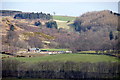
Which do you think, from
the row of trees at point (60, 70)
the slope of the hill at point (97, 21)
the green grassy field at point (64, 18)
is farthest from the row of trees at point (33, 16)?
the row of trees at point (60, 70)

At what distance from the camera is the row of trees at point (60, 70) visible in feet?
65.7

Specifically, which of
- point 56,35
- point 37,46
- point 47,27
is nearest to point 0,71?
point 37,46

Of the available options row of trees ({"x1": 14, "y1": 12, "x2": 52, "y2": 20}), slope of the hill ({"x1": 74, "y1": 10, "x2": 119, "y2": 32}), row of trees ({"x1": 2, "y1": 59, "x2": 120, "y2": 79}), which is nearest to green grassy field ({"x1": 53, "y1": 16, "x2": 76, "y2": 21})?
row of trees ({"x1": 14, "y1": 12, "x2": 52, "y2": 20})

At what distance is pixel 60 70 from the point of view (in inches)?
830

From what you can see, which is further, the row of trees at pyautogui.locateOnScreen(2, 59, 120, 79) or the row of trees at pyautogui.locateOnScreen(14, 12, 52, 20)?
the row of trees at pyautogui.locateOnScreen(14, 12, 52, 20)

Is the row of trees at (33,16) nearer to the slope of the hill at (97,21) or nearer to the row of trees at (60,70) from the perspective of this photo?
the slope of the hill at (97,21)

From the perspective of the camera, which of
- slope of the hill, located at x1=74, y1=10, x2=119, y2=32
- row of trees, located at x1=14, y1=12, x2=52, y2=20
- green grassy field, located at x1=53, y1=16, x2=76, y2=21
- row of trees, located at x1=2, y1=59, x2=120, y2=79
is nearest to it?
row of trees, located at x1=2, y1=59, x2=120, y2=79

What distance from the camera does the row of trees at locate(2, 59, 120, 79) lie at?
65.7 ft

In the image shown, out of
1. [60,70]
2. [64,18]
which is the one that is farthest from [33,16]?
[60,70]

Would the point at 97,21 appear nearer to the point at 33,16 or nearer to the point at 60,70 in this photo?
the point at 33,16

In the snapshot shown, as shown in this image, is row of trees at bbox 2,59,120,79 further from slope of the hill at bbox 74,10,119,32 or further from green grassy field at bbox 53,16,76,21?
green grassy field at bbox 53,16,76,21

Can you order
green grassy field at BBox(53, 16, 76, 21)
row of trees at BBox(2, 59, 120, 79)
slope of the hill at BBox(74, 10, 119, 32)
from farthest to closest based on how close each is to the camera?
green grassy field at BBox(53, 16, 76, 21) < slope of the hill at BBox(74, 10, 119, 32) < row of trees at BBox(2, 59, 120, 79)

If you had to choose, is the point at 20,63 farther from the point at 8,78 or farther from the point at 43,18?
the point at 43,18

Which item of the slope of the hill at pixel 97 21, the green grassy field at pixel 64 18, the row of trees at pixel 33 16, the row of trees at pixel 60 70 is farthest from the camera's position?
the row of trees at pixel 33 16
